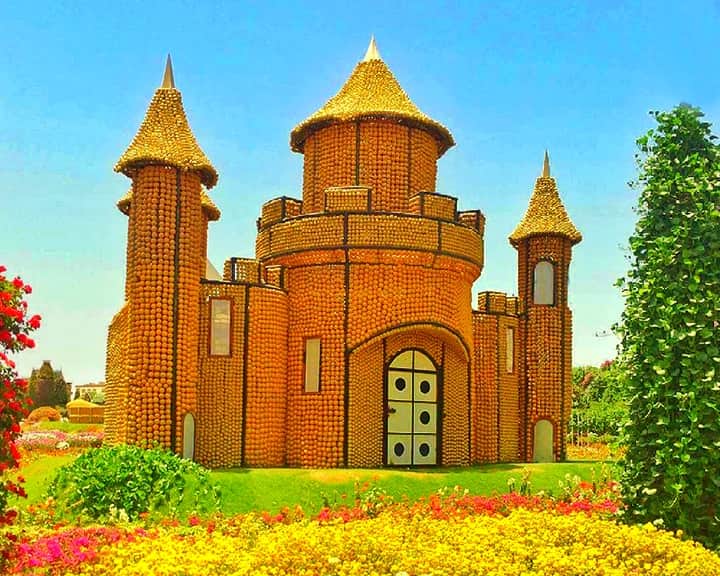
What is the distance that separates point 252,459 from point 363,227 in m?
5.17

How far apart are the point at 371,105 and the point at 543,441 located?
9.45 m

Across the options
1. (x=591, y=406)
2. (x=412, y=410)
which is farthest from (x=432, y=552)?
(x=591, y=406)

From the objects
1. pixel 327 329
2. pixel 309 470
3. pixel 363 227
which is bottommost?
pixel 309 470

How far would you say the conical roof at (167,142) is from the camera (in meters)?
17.8

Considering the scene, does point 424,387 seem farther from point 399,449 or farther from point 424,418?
point 399,449

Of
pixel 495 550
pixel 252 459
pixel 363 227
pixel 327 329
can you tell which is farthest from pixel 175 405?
pixel 495 550

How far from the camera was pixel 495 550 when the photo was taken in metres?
8.84

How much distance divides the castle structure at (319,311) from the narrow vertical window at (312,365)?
0.03 m

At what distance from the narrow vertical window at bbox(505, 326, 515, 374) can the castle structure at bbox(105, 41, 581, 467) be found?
132 centimetres

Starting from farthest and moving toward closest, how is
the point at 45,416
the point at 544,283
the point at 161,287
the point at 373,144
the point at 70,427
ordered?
the point at 45,416, the point at 70,427, the point at 544,283, the point at 373,144, the point at 161,287

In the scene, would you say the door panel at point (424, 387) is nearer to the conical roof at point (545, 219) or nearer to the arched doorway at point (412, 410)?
the arched doorway at point (412, 410)

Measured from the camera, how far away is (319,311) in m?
19.1

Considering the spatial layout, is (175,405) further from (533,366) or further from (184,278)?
(533,366)

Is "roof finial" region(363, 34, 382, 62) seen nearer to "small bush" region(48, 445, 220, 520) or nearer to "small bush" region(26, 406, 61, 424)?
"small bush" region(48, 445, 220, 520)
